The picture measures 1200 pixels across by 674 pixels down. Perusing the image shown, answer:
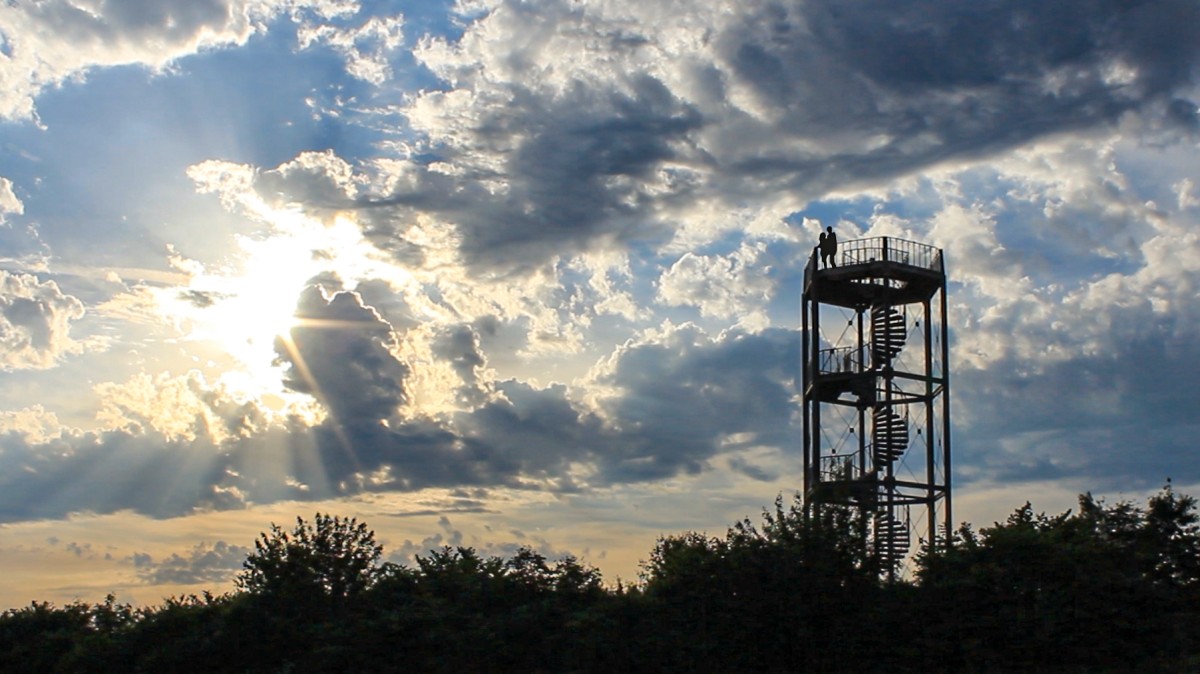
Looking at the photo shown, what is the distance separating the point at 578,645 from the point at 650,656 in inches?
73.9

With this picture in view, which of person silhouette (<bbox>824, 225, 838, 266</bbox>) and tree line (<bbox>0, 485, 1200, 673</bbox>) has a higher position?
person silhouette (<bbox>824, 225, 838, 266</bbox>)

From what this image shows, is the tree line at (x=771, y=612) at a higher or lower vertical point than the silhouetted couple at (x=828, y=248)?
lower

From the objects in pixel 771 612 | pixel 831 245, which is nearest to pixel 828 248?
pixel 831 245

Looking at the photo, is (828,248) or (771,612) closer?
(771,612)

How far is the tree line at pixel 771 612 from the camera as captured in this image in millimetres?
29172

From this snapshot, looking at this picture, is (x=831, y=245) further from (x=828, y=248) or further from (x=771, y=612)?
(x=771, y=612)

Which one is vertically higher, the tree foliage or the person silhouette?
the person silhouette

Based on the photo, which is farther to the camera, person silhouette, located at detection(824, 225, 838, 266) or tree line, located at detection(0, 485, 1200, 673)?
person silhouette, located at detection(824, 225, 838, 266)

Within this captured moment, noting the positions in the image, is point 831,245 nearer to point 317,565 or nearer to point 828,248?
point 828,248

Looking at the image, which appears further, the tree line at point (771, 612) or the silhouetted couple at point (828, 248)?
the silhouetted couple at point (828, 248)

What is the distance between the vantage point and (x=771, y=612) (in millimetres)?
31703

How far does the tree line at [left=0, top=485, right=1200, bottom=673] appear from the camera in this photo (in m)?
29.2

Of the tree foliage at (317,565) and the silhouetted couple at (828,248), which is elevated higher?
the silhouetted couple at (828,248)

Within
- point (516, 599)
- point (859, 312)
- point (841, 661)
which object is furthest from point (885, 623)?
point (859, 312)
